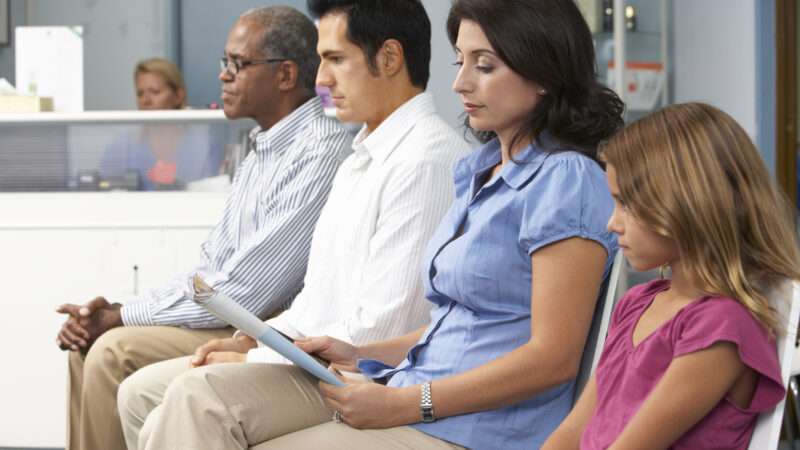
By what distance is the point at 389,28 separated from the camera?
2191mm

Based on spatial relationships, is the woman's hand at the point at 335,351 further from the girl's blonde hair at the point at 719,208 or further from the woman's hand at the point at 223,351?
the girl's blonde hair at the point at 719,208

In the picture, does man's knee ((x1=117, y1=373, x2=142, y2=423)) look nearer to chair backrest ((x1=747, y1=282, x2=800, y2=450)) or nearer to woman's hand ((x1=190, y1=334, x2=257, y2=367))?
woman's hand ((x1=190, y1=334, x2=257, y2=367))

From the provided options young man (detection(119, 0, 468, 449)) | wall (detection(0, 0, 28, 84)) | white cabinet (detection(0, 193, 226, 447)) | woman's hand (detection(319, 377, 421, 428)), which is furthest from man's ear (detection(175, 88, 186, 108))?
woman's hand (detection(319, 377, 421, 428))

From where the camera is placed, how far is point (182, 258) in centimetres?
362

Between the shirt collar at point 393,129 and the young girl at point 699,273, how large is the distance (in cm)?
78

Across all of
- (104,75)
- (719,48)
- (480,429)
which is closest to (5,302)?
(104,75)

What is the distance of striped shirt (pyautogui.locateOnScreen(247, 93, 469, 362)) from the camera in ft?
6.26

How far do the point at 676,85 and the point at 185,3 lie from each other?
2.12 meters

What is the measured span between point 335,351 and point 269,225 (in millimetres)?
712

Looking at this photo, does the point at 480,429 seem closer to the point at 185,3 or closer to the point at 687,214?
the point at 687,214

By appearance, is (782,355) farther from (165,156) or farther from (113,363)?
(165,156)

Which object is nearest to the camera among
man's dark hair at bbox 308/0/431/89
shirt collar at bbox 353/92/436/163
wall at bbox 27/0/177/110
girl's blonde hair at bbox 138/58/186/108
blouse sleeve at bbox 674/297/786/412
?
blouse sleeve at bbox 674/297/786/412

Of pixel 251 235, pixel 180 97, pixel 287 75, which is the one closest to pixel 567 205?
pixel 251 235

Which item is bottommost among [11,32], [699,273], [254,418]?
[254,418]
